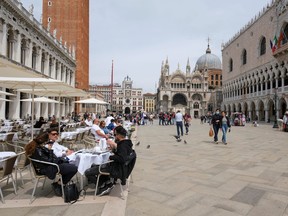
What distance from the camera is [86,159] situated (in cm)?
430

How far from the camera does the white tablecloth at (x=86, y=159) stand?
14.0ft

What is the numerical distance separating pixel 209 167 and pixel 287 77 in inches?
1278

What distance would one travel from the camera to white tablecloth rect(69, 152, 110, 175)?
4262 millimetres

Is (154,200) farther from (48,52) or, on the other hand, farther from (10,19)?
(48,52)

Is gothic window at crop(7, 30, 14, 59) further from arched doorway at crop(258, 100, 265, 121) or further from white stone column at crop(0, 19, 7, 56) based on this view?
arched doorway at crop(258, 100, 265, 121)

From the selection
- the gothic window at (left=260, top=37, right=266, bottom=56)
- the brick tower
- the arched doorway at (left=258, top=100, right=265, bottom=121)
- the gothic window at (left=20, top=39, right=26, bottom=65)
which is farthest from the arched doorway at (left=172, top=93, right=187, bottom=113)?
the gothic window at (left=20, top=39, right=26, bottom=65)

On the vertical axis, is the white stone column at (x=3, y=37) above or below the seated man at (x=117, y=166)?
above

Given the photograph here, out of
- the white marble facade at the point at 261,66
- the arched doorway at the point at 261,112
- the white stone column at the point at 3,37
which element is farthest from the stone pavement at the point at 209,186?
the arched doorway at the point at 261,112

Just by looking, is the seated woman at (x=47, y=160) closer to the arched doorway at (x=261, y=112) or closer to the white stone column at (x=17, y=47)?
the white stone column at (x=17, y=47)

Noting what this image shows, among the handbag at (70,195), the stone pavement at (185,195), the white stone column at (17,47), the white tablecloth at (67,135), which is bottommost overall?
the stone pavement at (185,195)

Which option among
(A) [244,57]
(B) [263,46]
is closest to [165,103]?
(A) [244,57]

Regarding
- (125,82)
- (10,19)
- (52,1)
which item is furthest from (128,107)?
(10,19)

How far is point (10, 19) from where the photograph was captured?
21250 millimetres

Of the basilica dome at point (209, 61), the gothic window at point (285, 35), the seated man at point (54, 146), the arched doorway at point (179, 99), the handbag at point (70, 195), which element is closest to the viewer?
the handbag at point (70, 195)
